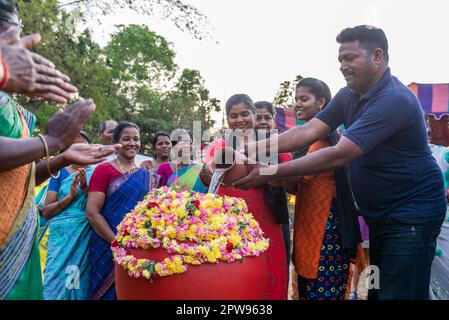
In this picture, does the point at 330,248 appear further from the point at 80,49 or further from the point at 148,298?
the point at 80,49

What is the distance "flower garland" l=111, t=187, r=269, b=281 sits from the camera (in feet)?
6.82

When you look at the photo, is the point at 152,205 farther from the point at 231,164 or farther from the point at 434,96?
the point at 434,96

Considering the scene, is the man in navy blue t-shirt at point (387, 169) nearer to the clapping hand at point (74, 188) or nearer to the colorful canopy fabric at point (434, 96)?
the clapping hand at point (74, 188)

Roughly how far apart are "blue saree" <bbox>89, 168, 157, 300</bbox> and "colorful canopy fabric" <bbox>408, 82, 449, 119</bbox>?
6.81m

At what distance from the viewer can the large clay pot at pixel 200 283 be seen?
2051 millimetres

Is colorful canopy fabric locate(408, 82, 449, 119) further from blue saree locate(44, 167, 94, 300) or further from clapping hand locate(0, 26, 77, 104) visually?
clapping hand locate(0, 26, 77, 104)

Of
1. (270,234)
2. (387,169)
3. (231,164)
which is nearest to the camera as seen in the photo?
(387,169)

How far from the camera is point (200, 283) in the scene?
6.72ft

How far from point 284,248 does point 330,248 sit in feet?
1.24

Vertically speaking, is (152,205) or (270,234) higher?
(152,205)

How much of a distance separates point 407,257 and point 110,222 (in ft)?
8.11

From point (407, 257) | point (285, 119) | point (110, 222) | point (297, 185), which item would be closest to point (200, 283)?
point (407, 257)
